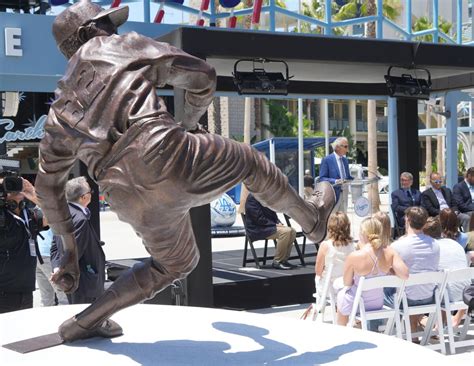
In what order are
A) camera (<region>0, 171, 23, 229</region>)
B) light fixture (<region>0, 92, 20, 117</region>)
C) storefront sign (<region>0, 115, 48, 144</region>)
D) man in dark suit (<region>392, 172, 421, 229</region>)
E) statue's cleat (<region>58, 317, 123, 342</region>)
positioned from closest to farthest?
statue's cleat (<region>58, 317, 123, 342</region>), camera (<region>0, 171, 23, 229</region>), man in dark suit (<region>392, 172, 421, 229</region>), light fixture (<region>0, 92, 20, 117</region>), storefront sign (<region>0, 115, 48, 144</region>)

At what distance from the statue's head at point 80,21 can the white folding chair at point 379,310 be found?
8.60 ft

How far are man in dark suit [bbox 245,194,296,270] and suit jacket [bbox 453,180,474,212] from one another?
2911 millimetres

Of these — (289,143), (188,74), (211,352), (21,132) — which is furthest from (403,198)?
(289,143)

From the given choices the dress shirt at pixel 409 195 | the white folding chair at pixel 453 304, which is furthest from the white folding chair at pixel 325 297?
the dress shirt at pixel 409 195

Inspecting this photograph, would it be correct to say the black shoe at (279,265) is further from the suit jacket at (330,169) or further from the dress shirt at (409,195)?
the dress shirt at (409,195)

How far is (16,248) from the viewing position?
5.09 m

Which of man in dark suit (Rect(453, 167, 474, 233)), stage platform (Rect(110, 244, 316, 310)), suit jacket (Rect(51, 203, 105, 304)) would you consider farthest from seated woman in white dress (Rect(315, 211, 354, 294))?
man in dark suit (Rect(453, 167, 474, 233))

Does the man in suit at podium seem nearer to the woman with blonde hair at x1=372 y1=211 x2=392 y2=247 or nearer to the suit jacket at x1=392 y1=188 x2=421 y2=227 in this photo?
the suit jacket at x1=392 y1=188 x2=421 y2=227

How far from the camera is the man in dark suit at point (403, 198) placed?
10086mm

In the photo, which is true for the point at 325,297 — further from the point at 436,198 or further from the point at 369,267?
the point at 436,198

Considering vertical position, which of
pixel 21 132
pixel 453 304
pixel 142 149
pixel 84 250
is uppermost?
pixel 21 132

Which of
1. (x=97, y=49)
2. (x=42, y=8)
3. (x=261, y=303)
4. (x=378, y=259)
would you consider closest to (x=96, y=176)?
(x=97, y=49)

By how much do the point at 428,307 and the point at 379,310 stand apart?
1.53ft

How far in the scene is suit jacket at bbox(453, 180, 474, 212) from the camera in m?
10.6
